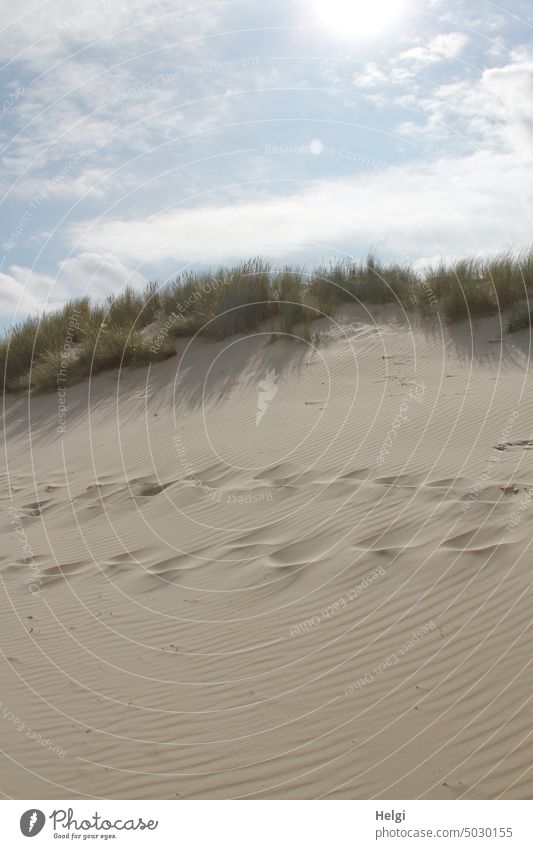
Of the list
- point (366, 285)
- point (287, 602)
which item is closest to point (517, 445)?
point (287, 602)

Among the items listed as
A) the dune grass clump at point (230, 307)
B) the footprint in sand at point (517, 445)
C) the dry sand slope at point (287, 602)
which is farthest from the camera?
the dune grass clump at point (230, 307)

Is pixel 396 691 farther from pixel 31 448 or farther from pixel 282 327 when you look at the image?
pixel 282 327

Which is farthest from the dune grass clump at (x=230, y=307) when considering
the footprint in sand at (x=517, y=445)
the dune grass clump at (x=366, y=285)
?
the footprint in sand at (x=517, y=445)

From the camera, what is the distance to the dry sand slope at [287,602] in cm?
381

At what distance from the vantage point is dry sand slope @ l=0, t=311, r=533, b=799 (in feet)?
12.5

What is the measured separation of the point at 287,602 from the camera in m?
5.39

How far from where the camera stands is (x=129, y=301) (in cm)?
1532

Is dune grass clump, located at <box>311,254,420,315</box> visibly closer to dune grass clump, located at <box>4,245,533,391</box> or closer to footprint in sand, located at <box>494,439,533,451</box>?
dune grass clump, located at <box>4,245,533,391</box>

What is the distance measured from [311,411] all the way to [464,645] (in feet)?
19.3

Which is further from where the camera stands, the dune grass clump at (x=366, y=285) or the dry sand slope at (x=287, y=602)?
the dune grass clump at (x=366, y=285)

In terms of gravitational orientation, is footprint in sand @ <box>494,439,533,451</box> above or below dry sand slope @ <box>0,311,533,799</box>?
above

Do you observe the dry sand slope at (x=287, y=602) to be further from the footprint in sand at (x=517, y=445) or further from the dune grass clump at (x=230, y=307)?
the dune grass clump at (x=230, y=307)

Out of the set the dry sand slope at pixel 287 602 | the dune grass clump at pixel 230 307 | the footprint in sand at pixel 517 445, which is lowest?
the dry sand slope at pixel 287 602

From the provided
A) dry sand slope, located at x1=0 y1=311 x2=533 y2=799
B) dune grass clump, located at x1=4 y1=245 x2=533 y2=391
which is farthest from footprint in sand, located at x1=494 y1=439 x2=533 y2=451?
dune grass clump, located at x1=4 y1=245 x2=533 y2=391
